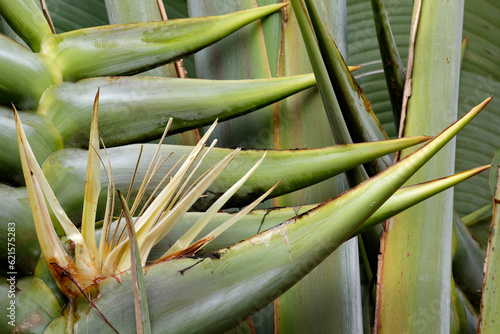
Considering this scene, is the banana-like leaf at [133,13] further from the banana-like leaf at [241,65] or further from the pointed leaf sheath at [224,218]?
the pointed leaf sheath at [224,218]

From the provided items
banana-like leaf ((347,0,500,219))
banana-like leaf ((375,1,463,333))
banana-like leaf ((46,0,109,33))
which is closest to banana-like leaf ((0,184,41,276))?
banana-like leaf ((375,1,463,333))

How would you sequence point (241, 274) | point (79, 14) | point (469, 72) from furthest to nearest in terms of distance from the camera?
point (469, 72)
point (79, 14)
point (241, 274)

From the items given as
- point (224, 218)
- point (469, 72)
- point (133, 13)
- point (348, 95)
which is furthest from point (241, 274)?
point (469, 72)

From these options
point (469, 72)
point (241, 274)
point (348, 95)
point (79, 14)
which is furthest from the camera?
point (469, 72)

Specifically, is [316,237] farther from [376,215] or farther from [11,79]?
[11,79]

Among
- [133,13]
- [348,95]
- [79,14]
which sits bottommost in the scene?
[348,95]

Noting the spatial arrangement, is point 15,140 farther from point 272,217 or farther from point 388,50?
Answer: point 388,50

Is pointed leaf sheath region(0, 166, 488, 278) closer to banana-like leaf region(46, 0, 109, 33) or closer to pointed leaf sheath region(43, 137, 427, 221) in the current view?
pointed leaf sheath region(43, 137, 427, 221)
